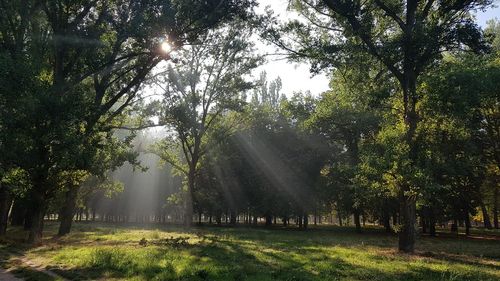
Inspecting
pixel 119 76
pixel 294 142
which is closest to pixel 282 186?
pixel 294 142

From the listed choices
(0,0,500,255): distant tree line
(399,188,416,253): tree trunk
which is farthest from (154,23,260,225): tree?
(399,188,416,253): tree trunk

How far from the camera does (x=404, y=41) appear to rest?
21.2 meters

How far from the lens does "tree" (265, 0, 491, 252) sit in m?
21.1

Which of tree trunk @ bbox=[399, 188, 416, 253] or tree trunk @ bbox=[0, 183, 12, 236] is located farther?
tree trunk @ bbox=[0, 183, 12, 236]

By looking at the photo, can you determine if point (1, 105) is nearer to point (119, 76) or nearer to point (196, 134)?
point (119, 76)

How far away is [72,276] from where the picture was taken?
13.7 metres

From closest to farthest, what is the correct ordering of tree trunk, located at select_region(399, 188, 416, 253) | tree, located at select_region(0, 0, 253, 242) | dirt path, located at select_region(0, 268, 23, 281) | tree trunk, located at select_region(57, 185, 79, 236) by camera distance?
dirt path, located at select_region(0, 268, 23, 281)
tree, located at select_region(0, 0, 253, 242)
tree trunk, located at select_region(399, 188, 416, 253)
tree trunk, located at select_region(57, 185, 79, 236)

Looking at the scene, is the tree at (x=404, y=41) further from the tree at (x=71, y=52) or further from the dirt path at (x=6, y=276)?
the dirt path at (x=6, y=276)

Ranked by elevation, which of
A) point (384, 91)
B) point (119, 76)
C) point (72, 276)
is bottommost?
point (72, 276)

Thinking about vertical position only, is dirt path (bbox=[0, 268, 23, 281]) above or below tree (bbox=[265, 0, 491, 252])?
below

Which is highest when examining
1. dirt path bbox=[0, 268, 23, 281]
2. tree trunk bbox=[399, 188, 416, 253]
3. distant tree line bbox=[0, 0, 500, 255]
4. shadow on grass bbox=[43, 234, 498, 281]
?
distant tree line bbox=[0, 0, 500, 255]

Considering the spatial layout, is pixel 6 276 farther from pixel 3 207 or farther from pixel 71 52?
pixel 3 207

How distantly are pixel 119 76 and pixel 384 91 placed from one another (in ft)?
58.5

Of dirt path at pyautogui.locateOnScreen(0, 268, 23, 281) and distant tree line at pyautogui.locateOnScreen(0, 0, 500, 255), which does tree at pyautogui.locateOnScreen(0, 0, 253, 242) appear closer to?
distant tree line at pyautogui.locateOnScreen(0, 0, 500, 255)
